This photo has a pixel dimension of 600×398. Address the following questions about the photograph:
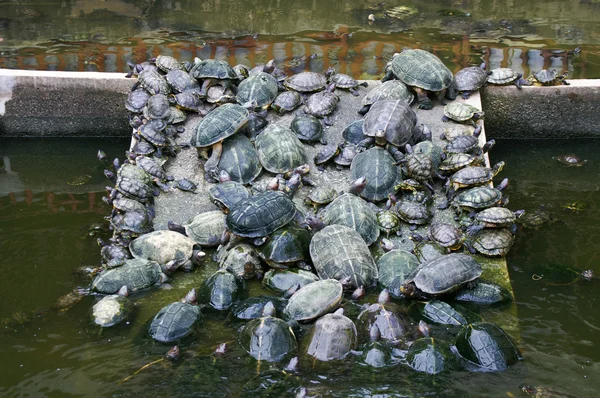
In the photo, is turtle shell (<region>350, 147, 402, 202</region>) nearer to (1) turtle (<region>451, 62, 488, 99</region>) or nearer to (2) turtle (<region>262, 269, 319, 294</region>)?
(2) turtle (<region>262, 269, 319, 294</region>)

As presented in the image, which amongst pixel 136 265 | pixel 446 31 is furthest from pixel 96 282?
pixel 446 31

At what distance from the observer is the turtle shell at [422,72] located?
832cm

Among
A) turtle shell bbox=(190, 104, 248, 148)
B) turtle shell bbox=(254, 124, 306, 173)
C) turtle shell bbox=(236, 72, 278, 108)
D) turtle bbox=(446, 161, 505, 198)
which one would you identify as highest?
turtle shell bbox=(236, 72, 278, 108)

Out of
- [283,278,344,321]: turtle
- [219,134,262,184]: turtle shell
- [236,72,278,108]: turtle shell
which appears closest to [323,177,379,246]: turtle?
[283,278,344,321]: turtle

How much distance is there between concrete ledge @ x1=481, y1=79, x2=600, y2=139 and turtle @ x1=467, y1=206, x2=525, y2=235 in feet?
9.46

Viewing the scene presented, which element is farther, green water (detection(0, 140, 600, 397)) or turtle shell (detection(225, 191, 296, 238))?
turtle shell (detection(225, 191, 296, 238))

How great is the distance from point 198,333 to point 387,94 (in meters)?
4.24

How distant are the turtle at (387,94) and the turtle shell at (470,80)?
0.71 meters

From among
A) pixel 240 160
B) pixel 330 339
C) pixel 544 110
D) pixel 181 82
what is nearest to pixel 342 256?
pixel 330 339

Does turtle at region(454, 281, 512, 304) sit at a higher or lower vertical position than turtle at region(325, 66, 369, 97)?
lower

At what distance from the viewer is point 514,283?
20.4 ft

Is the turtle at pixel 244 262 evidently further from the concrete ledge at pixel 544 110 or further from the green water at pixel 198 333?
the concrete ledge at pixel 544 110

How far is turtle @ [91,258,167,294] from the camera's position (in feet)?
19.5

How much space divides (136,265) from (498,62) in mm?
7618
